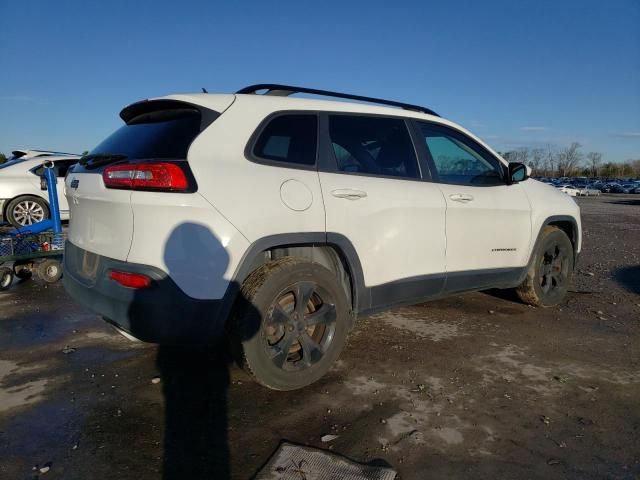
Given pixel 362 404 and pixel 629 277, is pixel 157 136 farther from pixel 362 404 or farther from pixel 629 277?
pixel 629 277

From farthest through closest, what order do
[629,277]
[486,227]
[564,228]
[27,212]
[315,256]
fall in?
[27,212]
[629,277]
[564,228]
[486,227]
[315,256]

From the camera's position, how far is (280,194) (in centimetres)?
277

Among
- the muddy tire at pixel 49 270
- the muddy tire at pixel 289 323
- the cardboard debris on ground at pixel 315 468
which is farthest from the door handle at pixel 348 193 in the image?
the muddy tire at pixel 49 270

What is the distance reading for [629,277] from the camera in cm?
639

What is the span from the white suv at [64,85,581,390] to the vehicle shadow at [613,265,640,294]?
3.07 m

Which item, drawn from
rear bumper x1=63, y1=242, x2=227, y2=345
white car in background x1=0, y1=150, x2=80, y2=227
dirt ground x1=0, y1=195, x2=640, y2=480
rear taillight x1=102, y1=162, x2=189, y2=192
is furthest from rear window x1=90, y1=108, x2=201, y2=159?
white car in background x1=0, y1=150, x2=80, y2=227

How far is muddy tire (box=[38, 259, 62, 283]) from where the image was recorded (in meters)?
5.88

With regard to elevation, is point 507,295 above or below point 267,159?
below

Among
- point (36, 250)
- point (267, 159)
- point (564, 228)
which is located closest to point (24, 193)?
point (36, 250)

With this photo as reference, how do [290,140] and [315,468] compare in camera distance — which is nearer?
[315,468]

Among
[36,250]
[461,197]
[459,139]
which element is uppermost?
[459,139]

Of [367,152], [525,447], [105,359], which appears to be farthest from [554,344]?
[105,359]

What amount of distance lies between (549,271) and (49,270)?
6.04 metres

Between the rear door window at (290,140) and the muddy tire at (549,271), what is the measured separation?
9.21ft
